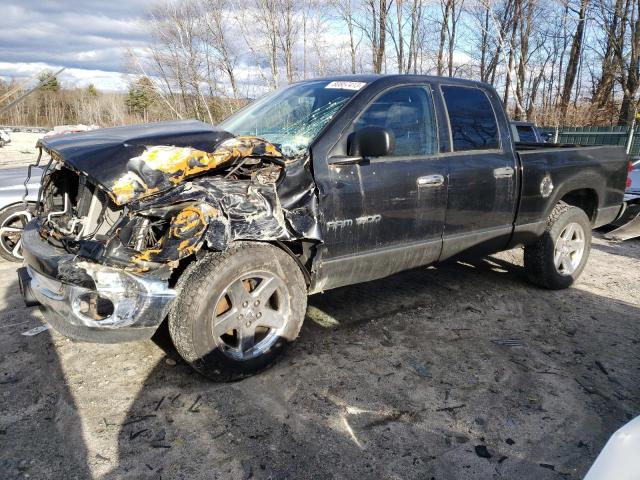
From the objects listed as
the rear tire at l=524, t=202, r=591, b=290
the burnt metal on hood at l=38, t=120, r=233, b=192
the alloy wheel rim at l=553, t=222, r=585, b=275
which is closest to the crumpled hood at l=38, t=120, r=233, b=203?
the burnt metal on hood at l=38, t=120, r=233, b=192

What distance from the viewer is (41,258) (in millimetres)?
2736

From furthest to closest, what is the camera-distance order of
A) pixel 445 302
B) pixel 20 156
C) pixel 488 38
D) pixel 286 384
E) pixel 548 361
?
pixel 488 38 → pixel 20 156 → pixel 445 302 → pixel 548 361 → pixel 286 384

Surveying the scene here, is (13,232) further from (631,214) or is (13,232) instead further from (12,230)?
(631,214)

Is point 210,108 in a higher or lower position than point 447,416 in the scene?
higher

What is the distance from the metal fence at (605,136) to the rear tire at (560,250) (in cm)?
1327

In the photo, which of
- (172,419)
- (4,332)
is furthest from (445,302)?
(4,332)

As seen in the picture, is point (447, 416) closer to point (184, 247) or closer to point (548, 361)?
point (548, 361)

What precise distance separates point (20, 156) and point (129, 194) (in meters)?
24.6

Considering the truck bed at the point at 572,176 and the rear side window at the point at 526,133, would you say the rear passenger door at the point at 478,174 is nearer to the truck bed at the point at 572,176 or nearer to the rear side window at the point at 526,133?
the truck bed at the point at 572,176

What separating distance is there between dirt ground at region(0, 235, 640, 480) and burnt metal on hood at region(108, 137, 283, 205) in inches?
49.3

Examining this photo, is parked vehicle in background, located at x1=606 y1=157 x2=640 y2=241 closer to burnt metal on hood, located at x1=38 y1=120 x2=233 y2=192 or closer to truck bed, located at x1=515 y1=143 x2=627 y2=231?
truck bed, located at x1=515 y1=143 x2=627 y2=231

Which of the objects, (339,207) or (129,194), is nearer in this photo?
(129,194)

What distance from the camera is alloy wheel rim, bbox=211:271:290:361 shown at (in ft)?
9.46

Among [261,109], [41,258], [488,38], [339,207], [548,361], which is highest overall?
[488,38]
